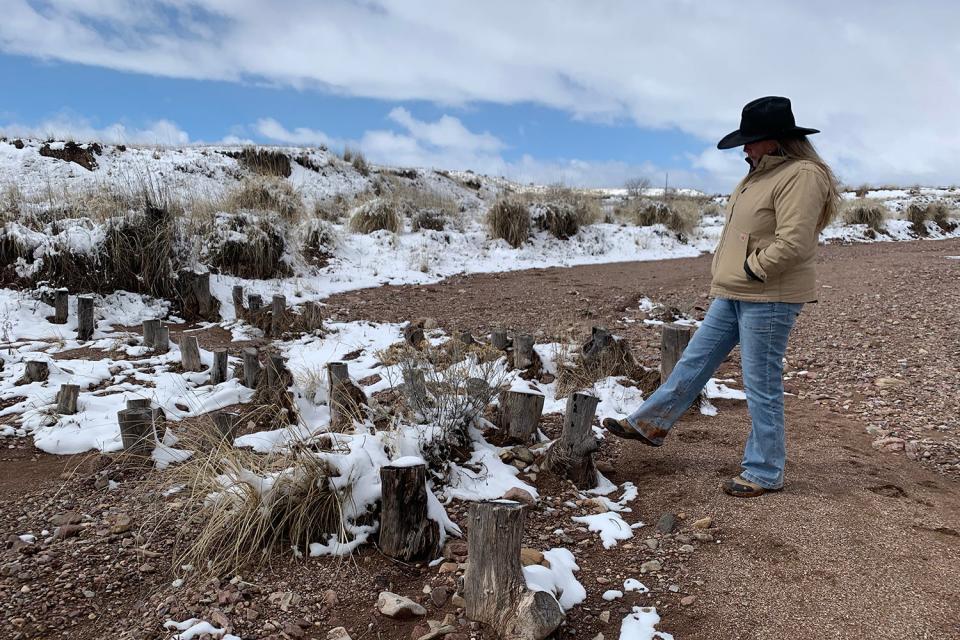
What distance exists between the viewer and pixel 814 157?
8.58ft

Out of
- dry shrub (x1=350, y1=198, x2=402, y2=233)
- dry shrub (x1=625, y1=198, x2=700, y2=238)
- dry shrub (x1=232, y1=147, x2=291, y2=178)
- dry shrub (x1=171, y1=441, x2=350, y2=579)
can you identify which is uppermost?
dry shrub (x1=232, y1=147, x2=291, y2=178)

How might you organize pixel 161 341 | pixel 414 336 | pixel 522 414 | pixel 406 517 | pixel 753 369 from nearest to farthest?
pixel 406 517
pixel 753 369
pixel 522 414
pixel 161 341
pixel 414 336

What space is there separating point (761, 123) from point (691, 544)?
1.76 metres

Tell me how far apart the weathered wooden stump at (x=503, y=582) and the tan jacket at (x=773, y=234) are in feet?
4.90

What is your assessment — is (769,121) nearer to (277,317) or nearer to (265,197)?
(277,317)

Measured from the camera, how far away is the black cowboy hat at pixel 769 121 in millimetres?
2566

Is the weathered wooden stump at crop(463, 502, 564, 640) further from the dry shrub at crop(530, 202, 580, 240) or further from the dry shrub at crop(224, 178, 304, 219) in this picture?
the dry shrub at crop(530, 202, 580, 240)

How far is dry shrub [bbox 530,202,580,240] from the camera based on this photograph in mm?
12477

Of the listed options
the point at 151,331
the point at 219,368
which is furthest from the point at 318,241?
the point at 219,368

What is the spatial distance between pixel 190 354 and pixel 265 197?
6.25 m

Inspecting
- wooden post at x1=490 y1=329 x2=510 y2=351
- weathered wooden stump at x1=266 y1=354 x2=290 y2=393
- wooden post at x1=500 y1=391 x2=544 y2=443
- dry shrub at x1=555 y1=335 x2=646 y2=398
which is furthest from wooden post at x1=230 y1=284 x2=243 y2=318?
wooden post at x1=500 y1=391 x2=544 y2=443

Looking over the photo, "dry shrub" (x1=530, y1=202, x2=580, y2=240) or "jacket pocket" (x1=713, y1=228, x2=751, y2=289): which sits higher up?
"dry shrub" (x1=530, y1=202, x2=580, y2=240)

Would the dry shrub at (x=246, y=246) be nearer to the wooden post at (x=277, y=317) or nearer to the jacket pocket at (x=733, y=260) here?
the wooden post at (x=277, y=317)

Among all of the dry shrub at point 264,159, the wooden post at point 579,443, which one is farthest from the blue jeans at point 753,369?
the dry shrub at point 264,159
